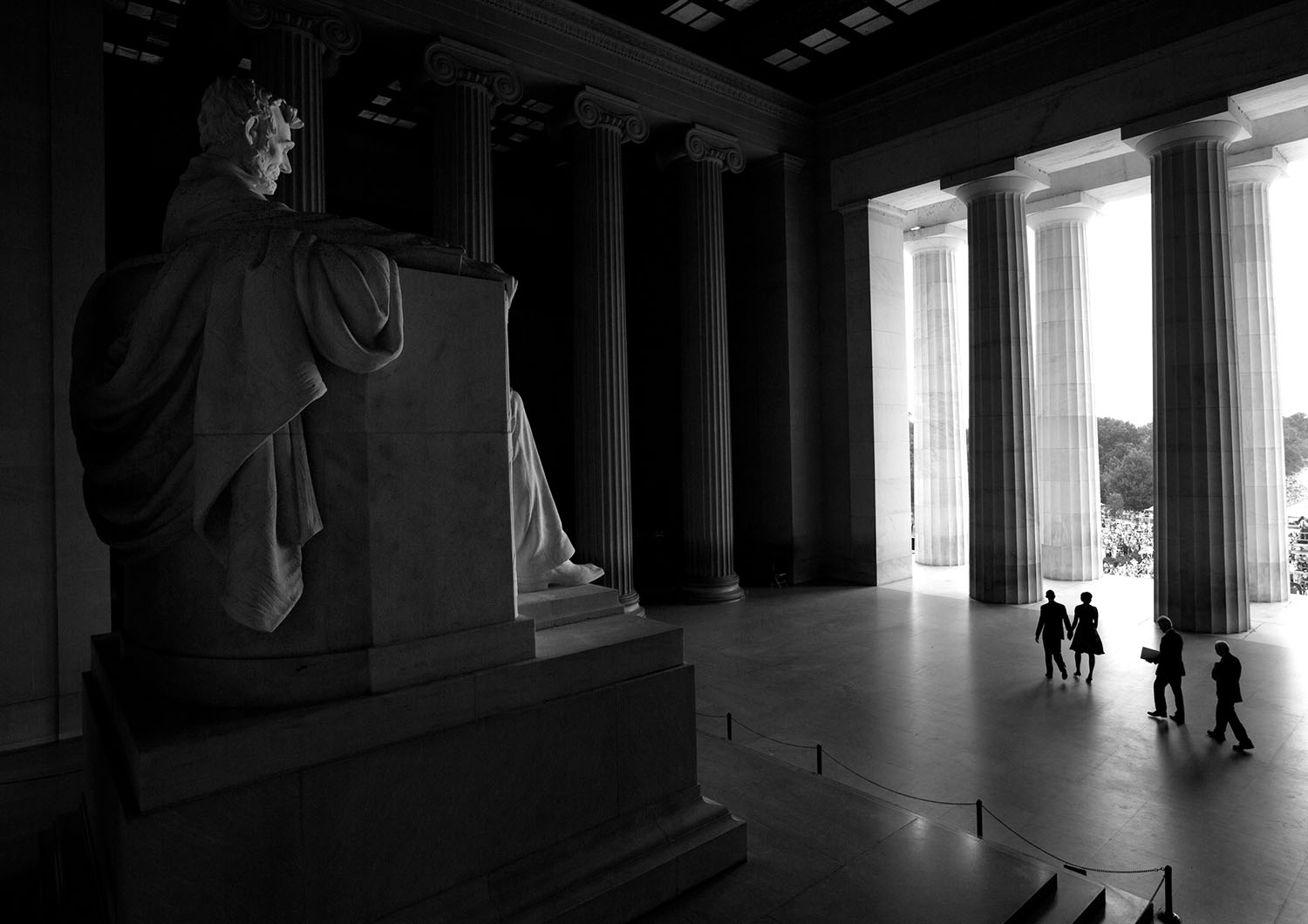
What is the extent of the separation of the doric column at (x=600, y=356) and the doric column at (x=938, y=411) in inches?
451

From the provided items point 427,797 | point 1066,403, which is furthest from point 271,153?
point 1066,403

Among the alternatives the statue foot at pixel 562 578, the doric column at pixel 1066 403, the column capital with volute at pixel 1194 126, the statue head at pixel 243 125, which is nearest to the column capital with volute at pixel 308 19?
the statue head at pixel 243 125

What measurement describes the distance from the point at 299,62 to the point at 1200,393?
17500mm

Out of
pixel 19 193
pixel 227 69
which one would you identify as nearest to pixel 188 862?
pixel 19 193

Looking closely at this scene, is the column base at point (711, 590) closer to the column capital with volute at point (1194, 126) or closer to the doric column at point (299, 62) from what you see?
the doric column at point (299, 62)

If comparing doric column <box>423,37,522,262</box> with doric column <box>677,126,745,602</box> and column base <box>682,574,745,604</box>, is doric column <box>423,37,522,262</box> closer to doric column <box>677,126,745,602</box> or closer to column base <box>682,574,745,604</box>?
doric column <box>677,126,745,602</box>

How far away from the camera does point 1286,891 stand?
20.3 feet

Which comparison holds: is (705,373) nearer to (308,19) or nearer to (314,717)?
(308,19)

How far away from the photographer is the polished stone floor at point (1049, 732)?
6832mm

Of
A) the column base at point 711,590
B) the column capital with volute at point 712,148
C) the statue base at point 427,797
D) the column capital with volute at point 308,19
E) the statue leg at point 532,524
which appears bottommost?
the column base at point 711,590

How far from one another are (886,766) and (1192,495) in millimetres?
10754

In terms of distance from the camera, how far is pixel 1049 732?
9781 millimetres

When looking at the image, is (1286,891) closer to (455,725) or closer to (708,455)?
(455,725)

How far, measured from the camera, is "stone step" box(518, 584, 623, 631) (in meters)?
5.53
